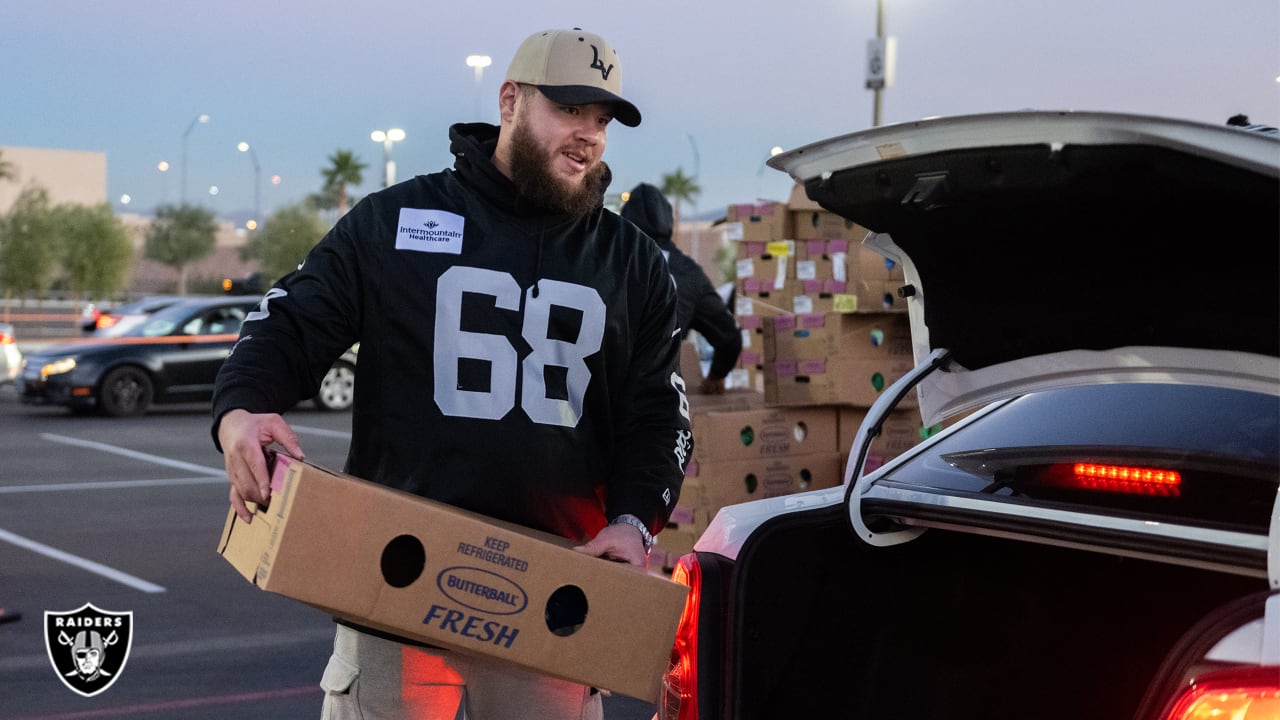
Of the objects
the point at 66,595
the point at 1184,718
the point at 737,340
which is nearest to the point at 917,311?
the point at 1184,718

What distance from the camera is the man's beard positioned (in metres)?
2.93

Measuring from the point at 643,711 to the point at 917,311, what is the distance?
3274 mm

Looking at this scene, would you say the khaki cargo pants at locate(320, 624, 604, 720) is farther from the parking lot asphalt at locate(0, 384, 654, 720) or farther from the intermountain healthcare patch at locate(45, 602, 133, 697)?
the intermountain healthcare patch at locate(45, 602, 133, 697)

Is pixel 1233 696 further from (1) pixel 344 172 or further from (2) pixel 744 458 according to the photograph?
(1) pixel 344 172

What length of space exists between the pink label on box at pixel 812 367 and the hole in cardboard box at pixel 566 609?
5536 mm

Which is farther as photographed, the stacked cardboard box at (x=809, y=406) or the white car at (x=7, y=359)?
the white car at (x=7, y=359)

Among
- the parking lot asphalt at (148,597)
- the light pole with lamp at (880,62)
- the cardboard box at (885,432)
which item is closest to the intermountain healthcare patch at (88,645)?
the parking lot asphalt at (148,597)

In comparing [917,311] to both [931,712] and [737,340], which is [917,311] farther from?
[737,340]

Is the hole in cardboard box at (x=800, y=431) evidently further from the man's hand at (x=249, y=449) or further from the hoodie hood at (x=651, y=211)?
the man's hand at (x=249, y=449)

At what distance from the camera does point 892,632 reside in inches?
124

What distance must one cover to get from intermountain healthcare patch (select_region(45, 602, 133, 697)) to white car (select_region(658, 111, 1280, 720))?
382 centimetres

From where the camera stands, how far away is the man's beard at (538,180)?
293 cm

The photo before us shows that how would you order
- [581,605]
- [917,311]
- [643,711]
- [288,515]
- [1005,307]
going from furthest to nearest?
[643,711] → [917,311] → [1005,307] → [581,605] → [288,515]

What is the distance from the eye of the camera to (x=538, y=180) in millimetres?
2930
